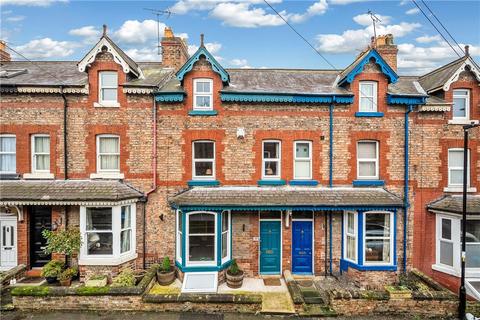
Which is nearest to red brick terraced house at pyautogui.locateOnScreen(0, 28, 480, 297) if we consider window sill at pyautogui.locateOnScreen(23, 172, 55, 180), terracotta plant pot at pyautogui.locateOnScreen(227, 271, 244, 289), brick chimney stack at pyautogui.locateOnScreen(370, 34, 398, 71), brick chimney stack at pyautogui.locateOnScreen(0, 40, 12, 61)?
window sill at pyautogui.locateOnScreen(23, 172, 55, 180)

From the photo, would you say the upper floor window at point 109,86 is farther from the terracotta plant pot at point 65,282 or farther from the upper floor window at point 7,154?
the terracotta plant pot at point 65,282

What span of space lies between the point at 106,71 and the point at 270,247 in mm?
10848

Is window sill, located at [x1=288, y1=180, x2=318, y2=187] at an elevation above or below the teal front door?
above

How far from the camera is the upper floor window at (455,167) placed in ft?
40.1

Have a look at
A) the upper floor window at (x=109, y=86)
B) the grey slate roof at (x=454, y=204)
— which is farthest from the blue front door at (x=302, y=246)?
the upper floor window at (x=109, y=86)

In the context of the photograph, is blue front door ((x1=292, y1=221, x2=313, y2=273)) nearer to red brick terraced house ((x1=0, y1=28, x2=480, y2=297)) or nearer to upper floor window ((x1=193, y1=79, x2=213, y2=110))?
red brick terraced house ((x1=0, y1=28, x2=480, y2=297))

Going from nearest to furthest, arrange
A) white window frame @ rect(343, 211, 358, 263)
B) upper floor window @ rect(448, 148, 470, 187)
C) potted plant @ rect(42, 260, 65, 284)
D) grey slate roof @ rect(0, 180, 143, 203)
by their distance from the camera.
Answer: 1. potted plant @ rect(42, 260, 65, 284)
2. grey slate roof @ rect(0, 180, 143, 203)
3. white window frame @ rect(343, 211, 358, 263)
4. upper floor window @ rect(448, 148, 470, 187)

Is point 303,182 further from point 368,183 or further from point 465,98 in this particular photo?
point 465,98

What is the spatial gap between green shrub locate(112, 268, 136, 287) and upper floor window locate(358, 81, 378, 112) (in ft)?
39.2

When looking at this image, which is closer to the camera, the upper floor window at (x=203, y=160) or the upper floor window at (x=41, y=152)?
the upper floor window at (x=41, y=152)

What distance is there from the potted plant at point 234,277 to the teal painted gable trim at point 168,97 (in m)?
7.45

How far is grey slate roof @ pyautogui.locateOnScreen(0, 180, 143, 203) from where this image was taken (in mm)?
10789

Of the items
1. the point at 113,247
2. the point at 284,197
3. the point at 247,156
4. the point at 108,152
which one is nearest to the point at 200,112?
the point at 247,156

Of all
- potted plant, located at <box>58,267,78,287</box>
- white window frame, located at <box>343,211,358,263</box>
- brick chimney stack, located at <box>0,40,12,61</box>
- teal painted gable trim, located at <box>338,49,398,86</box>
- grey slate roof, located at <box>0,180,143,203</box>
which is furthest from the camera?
brick chimney stack, located at <box>0,40,12,61</box>
